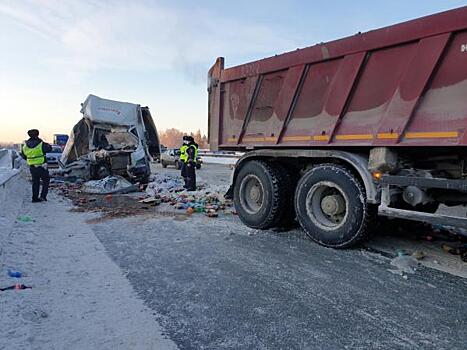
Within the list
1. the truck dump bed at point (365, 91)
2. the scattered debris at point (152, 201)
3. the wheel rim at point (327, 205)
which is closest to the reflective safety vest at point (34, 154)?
the scattered debris at point (152, 201)

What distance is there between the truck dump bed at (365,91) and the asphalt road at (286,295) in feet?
4.60

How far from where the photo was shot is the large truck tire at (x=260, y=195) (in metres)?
5.06

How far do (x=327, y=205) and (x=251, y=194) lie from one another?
5.03ft

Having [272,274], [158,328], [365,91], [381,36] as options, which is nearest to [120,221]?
[272,274]

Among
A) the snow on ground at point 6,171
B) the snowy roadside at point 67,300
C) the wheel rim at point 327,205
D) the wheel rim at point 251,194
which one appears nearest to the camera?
the snowy roadside at point 67,300

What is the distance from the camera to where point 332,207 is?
4.30 m

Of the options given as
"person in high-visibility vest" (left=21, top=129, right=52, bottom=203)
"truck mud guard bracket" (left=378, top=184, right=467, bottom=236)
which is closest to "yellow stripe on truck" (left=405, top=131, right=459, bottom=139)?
"truck mud guard bracket" (left=378, top=184, right=467, bottom=236)

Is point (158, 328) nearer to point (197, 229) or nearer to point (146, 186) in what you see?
point (197, 229)

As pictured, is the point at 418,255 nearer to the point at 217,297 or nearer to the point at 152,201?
the point at 217,297

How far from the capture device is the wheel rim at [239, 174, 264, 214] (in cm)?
546

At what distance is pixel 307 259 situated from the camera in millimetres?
3914

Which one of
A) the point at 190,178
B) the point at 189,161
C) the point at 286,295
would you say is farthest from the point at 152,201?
the point at 286,295

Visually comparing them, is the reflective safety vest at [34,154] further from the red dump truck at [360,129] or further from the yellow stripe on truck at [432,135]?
the yellow stripe on truck at [432,135]

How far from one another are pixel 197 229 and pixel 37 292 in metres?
2.60
